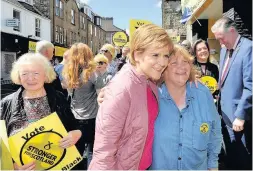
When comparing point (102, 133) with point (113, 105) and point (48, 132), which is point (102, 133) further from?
point (48, 132)

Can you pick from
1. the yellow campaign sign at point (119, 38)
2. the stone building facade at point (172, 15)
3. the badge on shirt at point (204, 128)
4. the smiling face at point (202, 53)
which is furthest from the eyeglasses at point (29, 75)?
the stone building facade at point (172, 15)

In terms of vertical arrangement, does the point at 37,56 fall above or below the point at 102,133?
above

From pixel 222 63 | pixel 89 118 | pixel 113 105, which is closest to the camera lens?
pixel 113 105

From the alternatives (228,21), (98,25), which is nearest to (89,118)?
(228,21)

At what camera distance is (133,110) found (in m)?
1.77

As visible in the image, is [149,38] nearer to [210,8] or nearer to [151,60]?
[151,60]

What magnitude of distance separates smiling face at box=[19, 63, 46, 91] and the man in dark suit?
2042mm

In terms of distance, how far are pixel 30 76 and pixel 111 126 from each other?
1.11 m

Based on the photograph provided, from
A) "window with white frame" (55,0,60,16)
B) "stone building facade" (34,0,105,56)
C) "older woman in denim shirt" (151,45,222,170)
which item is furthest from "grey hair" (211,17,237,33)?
"window with white frame" (55,0,60,16)

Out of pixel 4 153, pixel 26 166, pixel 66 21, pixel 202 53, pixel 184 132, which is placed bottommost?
pixel 26 166

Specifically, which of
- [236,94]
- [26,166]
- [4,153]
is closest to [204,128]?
[236,94]

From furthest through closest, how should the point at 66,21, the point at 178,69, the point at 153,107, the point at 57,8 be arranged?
the point at 66,21 → the point at 57,8 → the point at 178,69 → the point at 153,107

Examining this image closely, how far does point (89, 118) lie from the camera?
159 inches

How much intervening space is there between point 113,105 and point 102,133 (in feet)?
0.61
